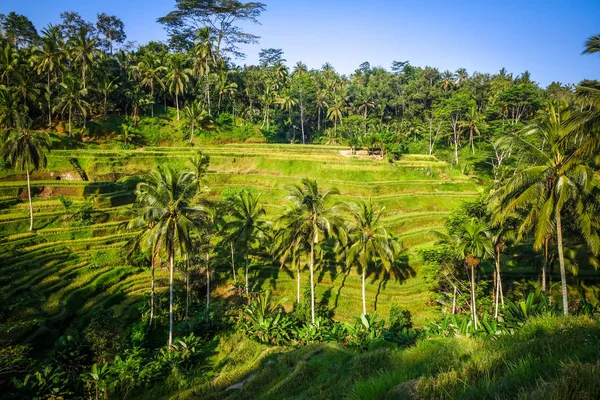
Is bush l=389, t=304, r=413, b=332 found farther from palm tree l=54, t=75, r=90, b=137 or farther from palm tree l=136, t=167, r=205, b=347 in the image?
palm tree l=54, t=75, r=90, b=137

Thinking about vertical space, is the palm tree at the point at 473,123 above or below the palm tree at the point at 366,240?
above

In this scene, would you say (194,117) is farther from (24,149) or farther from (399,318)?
(399,318)

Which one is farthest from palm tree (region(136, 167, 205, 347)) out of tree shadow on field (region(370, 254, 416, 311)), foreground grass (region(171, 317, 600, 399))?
tree shadow on field (region(370, 254, 416, 311))

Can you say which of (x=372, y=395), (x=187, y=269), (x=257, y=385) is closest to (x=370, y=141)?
(x=187, y=269)

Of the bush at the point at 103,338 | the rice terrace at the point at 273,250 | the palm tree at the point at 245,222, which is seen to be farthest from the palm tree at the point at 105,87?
the bush at the point at 103,338

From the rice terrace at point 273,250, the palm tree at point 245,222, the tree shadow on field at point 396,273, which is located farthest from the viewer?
the tree shadow on field at point 396,273

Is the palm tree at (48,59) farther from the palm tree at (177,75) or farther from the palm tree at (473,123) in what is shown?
the palm tree at (473,123)

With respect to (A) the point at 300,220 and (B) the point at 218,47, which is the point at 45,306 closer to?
(A) the point at 300,220
